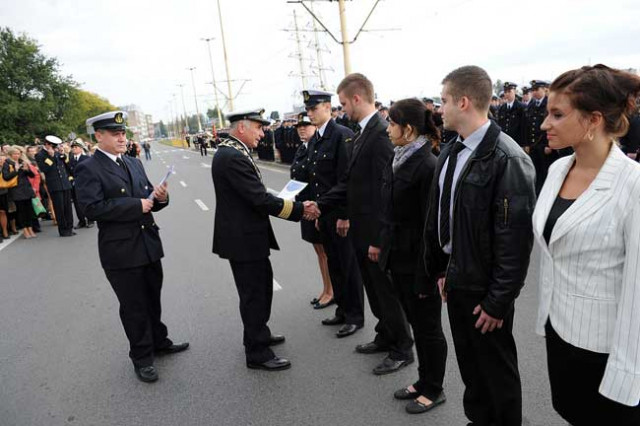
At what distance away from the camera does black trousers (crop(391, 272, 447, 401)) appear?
2961mm

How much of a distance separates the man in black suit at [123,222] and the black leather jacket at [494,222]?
2.58 m

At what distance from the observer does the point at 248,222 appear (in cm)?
365

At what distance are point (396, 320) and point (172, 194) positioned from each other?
1304cm

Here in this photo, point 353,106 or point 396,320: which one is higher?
point 353,106

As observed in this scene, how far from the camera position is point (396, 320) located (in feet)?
11.6

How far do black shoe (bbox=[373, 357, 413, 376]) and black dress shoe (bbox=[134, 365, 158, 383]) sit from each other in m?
1.81

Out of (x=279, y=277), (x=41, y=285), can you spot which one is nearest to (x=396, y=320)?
(x=279, y=277)

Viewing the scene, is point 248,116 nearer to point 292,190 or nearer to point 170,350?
point 292,190

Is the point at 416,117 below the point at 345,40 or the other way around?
below

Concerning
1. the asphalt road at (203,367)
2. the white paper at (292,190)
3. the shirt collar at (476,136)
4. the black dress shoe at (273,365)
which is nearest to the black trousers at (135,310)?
the asphalt road at (203,367)

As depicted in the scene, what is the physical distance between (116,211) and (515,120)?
9441 mm

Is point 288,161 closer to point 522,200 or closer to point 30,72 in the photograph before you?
point 522,200

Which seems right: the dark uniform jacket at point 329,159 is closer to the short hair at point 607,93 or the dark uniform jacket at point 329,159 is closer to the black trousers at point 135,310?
the black trousers at point 135,310

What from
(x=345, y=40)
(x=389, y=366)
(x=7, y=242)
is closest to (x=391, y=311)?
(x=389, y=366)
